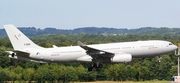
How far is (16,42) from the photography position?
386ft

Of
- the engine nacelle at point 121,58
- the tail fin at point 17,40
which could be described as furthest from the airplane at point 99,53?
the tail fin at point 17,40

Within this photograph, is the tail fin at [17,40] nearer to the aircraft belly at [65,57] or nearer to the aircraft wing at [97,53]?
the aircraft belly at [65,57]

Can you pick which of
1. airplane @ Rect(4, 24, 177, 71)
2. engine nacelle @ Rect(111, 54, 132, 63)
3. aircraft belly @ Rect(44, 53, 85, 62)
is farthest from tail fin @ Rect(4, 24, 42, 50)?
engine nacelle @ Rect(111, 54, 132, 63)

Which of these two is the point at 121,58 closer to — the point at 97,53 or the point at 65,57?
the point at 97,53

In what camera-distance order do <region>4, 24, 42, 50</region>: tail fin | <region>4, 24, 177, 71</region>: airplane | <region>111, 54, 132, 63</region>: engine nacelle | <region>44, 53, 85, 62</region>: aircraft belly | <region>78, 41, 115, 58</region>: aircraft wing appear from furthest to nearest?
1. <region>4, 24, 42, 50</region>: tail fin
2. <region>44, 53, 85, 62</region>: aircraft belly
3. <region>78, 41, 115, 58</region>: aircraft wing
4. <region>4, 24, 177, 71</region>: airplane
5. <region>111, 54, 132, 63</region>: engine nacelle

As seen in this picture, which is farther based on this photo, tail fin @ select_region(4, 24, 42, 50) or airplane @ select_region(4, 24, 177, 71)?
tail fin @ select_region(4, 24, 42, 50)

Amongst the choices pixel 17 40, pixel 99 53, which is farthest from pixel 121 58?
pixel 17 40

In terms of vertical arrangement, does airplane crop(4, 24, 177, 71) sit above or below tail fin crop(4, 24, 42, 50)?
below

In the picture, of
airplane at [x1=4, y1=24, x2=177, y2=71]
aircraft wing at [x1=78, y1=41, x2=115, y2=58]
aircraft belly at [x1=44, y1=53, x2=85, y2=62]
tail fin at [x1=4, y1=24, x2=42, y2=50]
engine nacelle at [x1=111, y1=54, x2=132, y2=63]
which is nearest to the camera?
engine nacelle at [x1=111, y1=54, x2=132, y2=63]

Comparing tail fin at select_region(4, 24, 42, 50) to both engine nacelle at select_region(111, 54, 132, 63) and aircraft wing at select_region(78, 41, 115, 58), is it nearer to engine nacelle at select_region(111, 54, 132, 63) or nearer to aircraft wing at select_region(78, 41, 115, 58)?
aircraft wing at select_region(78, 41, 115, 58)

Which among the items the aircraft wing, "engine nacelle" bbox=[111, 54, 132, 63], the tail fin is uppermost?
the tail fin

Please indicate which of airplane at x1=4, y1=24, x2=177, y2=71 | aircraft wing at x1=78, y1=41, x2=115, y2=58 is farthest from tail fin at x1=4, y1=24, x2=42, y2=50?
aircraft wing at x1=78, y1=41, x2=115, y2=58

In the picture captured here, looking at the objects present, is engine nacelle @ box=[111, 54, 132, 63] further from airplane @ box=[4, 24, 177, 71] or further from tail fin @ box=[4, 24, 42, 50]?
tail fin @ box=[4, 24, 42, 50]

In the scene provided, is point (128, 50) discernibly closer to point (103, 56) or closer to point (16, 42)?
point (103, 56)
